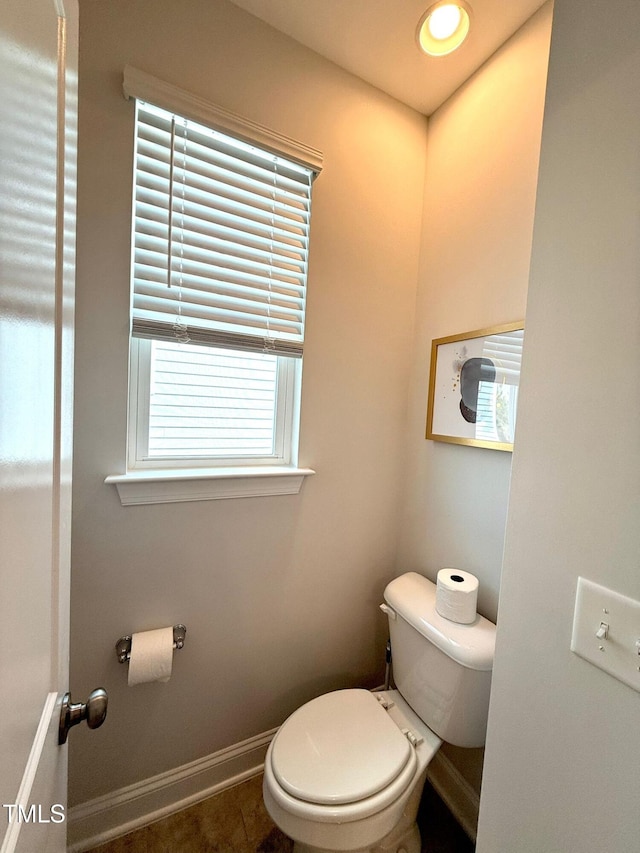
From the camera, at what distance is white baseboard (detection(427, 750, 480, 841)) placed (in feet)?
3.82

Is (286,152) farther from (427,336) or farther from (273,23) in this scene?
(427,336)

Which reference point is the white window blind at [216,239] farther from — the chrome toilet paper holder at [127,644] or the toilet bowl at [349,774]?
the toilet bowl at [349,774]

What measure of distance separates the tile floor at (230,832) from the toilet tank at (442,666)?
0.46 m

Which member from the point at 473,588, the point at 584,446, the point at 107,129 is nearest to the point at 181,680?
the point at 473,588

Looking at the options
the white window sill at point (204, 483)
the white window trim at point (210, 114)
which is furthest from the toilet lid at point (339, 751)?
the white window trim at point (210, 114)

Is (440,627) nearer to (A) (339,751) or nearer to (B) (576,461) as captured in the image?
(A) (339,751)

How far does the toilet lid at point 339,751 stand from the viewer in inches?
34.7

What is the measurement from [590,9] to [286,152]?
2.82 ft

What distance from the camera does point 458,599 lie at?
105 centimetres

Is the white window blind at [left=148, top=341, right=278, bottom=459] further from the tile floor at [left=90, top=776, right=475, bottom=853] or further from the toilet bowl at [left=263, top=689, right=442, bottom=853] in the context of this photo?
the tile floor at [left=90, top=776, right=475, bottom=853]

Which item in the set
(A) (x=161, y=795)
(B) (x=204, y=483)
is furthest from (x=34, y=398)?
(A) (x=161, y=795)

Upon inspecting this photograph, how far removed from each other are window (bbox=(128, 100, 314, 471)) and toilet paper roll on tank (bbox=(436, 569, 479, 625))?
2.27ft

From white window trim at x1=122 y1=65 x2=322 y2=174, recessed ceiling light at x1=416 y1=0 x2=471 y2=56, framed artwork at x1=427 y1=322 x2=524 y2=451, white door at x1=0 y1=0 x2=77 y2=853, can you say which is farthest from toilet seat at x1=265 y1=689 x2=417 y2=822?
recessed ceiling light at x1=416 y1=0 x2=471 y2=56

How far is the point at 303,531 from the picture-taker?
133cm
